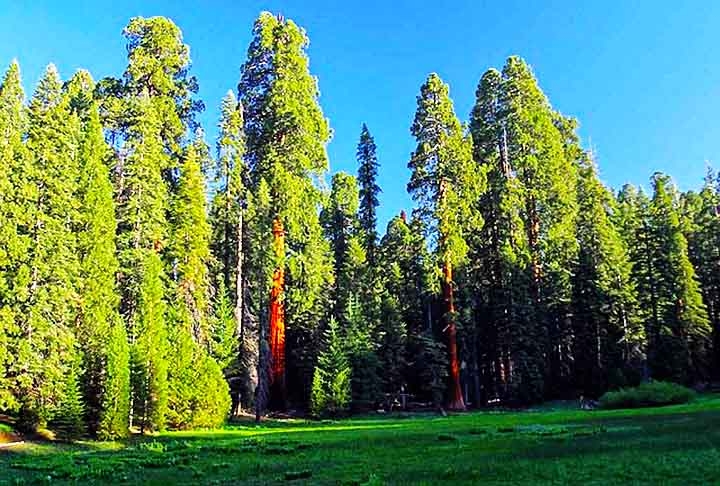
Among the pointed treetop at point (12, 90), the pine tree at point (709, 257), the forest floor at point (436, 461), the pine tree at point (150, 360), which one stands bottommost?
the forest floor at point (436, 461)

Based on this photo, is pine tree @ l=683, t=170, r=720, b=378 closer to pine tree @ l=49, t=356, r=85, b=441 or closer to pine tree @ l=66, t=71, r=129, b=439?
pine tree @ l=66, t=71, r=129, b=439

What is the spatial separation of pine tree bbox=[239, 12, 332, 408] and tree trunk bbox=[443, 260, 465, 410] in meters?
7.63

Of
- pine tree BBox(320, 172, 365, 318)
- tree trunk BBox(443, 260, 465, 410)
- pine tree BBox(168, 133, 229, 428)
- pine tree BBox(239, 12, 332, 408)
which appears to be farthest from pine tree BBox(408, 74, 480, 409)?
pine tree BBox(168, 133, 229, 428)

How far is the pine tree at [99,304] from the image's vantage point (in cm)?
2203

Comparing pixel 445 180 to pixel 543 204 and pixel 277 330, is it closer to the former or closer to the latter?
pixel 543 204

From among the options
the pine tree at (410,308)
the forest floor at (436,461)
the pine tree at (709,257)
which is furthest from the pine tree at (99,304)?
the pine tree at (709,257)

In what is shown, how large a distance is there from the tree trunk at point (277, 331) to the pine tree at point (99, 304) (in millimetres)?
8986

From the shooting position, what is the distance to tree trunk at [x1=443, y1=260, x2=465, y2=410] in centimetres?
3525

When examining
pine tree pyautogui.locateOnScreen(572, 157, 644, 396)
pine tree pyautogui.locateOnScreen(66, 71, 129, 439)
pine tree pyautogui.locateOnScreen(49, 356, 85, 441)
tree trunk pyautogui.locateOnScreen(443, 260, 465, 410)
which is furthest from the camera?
pine tree pyautogui.locateOnScreen(572, 157, 644, 396)

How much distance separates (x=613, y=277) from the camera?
1596 inches

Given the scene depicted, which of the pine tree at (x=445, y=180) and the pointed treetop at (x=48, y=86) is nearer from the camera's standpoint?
the pine tree at (x=445, y=180)

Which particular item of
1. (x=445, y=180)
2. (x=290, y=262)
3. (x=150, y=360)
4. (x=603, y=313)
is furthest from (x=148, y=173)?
(x=603, y=313)

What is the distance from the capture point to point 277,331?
34.4 m

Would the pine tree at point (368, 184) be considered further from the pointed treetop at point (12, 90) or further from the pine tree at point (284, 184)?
the pointed treetop at point (12, 90)
